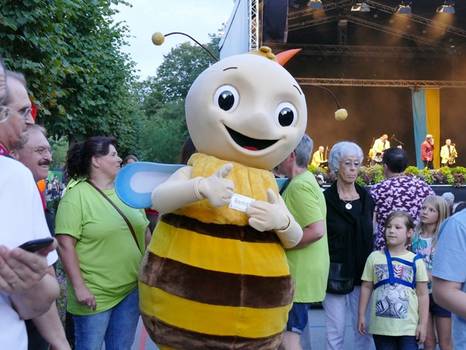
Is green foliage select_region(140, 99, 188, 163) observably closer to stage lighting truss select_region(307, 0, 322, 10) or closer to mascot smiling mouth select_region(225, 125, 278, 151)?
stage lighting truss select_region(307, 0, 322, 10)

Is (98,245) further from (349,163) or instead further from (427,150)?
(427,150)

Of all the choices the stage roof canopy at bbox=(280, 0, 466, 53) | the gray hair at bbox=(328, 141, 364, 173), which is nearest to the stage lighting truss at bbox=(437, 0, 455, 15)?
the stage roof canopy at bbox=(280, 0, 466, 53)

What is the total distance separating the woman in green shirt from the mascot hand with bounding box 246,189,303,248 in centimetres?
111

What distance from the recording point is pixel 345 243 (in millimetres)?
3965

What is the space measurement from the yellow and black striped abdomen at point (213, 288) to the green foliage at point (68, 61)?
12.2ft

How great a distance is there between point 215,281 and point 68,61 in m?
7.94

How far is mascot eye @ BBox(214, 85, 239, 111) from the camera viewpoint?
8.29 feet

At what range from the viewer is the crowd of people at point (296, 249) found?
161 cm

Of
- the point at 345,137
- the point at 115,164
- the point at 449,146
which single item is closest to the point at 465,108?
the point at 449,146

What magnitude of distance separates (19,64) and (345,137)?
637 inches

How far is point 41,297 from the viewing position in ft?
5.32

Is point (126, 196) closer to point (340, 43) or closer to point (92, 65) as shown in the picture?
point (92, 65)

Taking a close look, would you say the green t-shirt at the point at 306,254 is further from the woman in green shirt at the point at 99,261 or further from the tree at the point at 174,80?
the tree at the point at 174,80

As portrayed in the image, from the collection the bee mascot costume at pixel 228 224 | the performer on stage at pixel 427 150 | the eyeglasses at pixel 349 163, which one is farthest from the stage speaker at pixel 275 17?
the bee mascot costume at pixel 228 224
